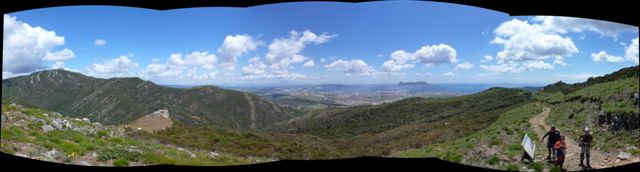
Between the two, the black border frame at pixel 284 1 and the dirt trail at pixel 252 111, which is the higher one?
the black border frame at pixel 284 1

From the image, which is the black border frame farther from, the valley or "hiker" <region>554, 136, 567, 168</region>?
"hiker" <region>554, 136, 567, 168</region>

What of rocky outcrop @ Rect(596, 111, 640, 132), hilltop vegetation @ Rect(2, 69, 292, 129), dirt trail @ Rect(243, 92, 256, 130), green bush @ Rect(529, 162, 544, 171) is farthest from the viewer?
hilltop vegetation @ Rect(2, 69, 292, 129)

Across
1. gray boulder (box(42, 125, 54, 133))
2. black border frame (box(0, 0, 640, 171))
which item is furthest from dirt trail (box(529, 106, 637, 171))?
gray boulder (box(42, 125, 54, 133))

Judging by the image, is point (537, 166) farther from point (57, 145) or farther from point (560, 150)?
point (57, 145)

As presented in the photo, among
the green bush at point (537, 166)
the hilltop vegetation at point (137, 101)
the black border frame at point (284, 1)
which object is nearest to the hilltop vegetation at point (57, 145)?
the black border frame at point (284, 1)

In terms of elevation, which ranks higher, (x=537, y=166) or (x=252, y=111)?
(x=537, y=166)

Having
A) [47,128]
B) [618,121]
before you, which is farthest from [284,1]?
[618,121]

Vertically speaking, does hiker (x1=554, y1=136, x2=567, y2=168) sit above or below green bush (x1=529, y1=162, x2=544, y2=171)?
above

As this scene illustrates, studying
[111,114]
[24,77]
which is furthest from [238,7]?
[24,77]

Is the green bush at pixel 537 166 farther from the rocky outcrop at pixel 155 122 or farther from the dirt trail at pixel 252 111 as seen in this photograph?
the dirt trail at pixel 252 111
